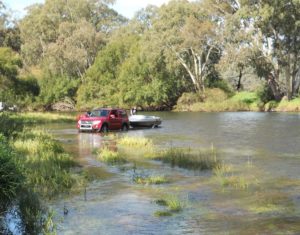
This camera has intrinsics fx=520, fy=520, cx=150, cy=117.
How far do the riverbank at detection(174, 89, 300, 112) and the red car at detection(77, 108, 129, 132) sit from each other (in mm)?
34738

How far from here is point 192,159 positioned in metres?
20.2

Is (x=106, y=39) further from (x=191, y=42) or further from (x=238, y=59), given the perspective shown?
(x=238, y=59)

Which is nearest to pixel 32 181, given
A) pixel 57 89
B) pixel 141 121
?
pixel 141 121

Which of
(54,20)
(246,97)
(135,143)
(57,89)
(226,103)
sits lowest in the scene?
(135,143)

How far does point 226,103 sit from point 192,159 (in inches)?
2162

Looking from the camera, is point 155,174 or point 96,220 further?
point 155,174

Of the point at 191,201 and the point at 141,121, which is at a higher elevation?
the point at 141,121

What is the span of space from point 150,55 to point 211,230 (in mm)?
66498

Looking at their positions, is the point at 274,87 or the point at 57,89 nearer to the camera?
the point at 274,87

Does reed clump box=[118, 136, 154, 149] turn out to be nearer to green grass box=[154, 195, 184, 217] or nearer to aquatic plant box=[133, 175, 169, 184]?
aquatic plant box=[133, 175, 169, 184]

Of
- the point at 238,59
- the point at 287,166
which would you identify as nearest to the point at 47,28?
the point at 238,59

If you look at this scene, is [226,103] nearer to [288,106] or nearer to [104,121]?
[288,106]

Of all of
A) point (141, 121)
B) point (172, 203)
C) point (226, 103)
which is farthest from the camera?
point (226, 103)

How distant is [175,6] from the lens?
244 ft
